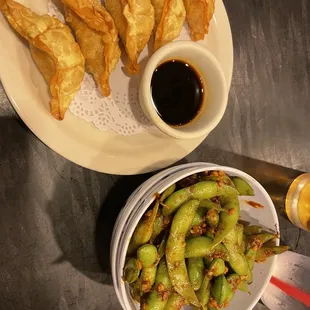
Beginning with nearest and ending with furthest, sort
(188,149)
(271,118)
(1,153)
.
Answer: (1,153) < (188,149) < (271,118)

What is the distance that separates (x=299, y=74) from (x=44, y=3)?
3.59 ft

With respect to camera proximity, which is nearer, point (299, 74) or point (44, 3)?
point (44, 3)

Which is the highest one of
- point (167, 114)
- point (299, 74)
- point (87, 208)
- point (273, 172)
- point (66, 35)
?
point (66, 35)

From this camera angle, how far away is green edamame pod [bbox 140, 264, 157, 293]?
4.28 ft

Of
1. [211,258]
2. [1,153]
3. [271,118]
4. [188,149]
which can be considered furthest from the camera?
[271,118]

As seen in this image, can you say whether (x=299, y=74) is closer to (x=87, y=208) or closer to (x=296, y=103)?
(x=296, y=103)

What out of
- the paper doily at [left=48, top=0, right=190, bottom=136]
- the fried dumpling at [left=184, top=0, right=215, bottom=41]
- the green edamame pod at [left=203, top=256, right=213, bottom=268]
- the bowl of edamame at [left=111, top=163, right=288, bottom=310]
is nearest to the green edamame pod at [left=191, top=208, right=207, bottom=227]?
the bowl of edamame at [left=111, top=163, right=288, bottom=310]

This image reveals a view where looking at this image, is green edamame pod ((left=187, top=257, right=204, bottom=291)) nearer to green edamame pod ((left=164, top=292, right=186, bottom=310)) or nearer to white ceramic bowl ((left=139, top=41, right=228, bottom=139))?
green edamame pod ((left=164, top=292, right=186, bottom=310))

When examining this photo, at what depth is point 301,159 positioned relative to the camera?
1937 millimetres

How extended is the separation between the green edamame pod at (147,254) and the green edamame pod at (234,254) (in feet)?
0.75

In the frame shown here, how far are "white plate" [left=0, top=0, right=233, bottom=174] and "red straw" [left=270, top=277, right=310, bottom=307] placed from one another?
598 mm

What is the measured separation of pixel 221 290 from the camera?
135 cm

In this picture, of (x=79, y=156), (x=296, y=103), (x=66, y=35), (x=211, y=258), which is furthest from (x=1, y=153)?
(x=296, y=103)

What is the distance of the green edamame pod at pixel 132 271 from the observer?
1264mm
